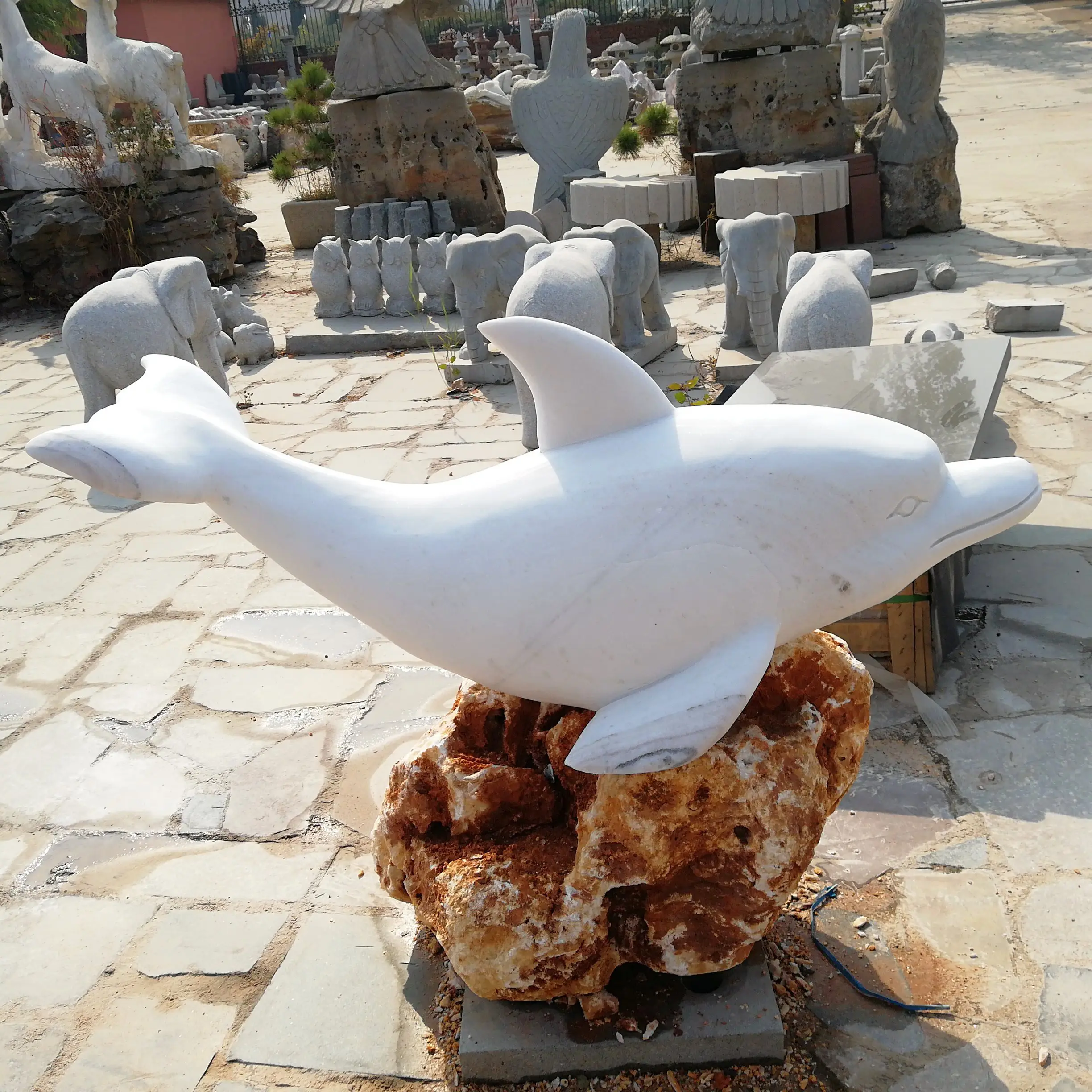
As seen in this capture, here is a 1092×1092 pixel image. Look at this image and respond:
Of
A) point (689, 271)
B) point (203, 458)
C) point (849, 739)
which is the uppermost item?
point (203, 458)

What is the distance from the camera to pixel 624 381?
6.84 ft

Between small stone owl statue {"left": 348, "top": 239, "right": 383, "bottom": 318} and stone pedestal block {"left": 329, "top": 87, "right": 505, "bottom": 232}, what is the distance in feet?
6.18

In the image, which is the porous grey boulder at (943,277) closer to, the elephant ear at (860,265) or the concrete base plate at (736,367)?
the concrete base plate at (736,367)

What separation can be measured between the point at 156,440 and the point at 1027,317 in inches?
260

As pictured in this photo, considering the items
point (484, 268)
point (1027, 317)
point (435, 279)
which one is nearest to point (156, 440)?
point (484, 268)

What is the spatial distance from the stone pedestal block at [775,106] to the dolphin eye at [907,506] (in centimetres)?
929

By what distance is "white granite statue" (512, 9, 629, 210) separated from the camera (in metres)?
10.0

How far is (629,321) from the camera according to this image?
24.0ft

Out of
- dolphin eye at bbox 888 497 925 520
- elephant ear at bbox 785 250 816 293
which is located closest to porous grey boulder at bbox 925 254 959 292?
elephant ear at bbox 785 250 816 293

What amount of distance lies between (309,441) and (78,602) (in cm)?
206

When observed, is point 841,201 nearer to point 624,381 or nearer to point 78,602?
point 78,602

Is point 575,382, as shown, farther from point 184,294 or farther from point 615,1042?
point 184,294

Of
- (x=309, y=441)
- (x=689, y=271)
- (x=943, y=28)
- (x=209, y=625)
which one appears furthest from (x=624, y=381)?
(x=943, y=28)

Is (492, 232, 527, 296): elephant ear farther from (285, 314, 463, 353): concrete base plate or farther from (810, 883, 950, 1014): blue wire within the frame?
(810, 883, 950, 1014): blue wire
